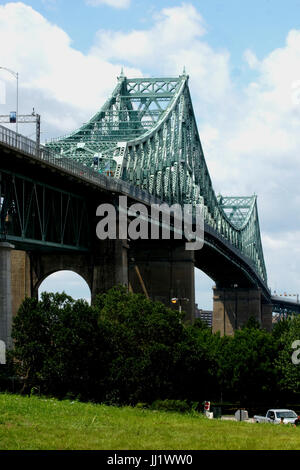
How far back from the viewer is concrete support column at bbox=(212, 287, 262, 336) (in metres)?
170

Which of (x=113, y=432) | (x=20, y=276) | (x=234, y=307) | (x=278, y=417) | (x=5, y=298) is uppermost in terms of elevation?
(x=20, y=276)

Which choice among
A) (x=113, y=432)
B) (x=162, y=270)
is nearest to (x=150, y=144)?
(x=162, y=270)

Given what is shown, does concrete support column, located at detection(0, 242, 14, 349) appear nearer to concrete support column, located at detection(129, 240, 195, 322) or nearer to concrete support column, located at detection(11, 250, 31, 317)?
concrete support column, located at detection(11, 250, 31, 317)

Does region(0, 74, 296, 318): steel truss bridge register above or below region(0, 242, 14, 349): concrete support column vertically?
above

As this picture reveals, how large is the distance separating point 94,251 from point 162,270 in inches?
1119

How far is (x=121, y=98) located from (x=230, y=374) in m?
49.6

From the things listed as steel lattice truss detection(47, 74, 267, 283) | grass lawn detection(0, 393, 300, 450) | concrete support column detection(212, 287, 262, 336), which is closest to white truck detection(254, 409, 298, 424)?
grass lawn detection(0, 393, 300, 450)

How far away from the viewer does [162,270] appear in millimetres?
102938

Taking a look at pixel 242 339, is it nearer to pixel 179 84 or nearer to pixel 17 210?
pixel 17 210

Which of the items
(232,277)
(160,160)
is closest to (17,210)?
(160,160)

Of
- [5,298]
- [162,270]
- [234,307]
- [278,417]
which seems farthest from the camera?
[234,307]

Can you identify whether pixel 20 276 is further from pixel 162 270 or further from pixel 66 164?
pixel 66 164

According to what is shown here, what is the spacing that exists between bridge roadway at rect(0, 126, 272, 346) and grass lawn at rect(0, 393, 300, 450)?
26307 mm

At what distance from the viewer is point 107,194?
7269 cm
